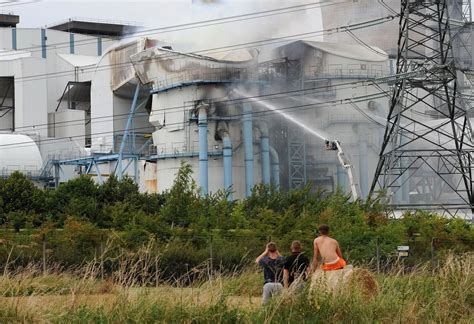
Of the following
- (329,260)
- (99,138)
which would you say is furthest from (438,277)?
(99,138)

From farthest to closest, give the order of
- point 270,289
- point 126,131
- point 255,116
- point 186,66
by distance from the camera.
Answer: point 126,131
point 186,66
point 255,116
point 270,289

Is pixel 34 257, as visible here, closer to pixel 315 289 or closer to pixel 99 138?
pixel 315 289

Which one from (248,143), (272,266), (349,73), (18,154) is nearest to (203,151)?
(248,143)

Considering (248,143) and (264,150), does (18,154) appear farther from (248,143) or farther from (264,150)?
(264,150)

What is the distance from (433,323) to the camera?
14555 mm

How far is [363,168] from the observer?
201 ft

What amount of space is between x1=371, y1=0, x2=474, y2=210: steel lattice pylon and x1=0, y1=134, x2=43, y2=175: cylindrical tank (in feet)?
95.3

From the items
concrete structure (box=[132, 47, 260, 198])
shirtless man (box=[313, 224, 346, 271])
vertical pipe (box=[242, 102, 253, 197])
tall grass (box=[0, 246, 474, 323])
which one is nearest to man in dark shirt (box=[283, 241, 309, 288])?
shirtless man (box=[313, 224, 346, 271])

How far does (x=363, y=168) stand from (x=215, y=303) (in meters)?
47.7

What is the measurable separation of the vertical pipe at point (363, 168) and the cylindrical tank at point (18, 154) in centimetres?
2764

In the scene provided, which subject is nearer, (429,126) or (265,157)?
(265,157)

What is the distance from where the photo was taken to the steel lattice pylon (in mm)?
44031

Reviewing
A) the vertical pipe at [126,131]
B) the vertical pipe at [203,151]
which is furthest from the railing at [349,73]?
the vertical pipe at [126,131]

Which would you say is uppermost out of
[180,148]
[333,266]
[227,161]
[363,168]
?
[180,148]
